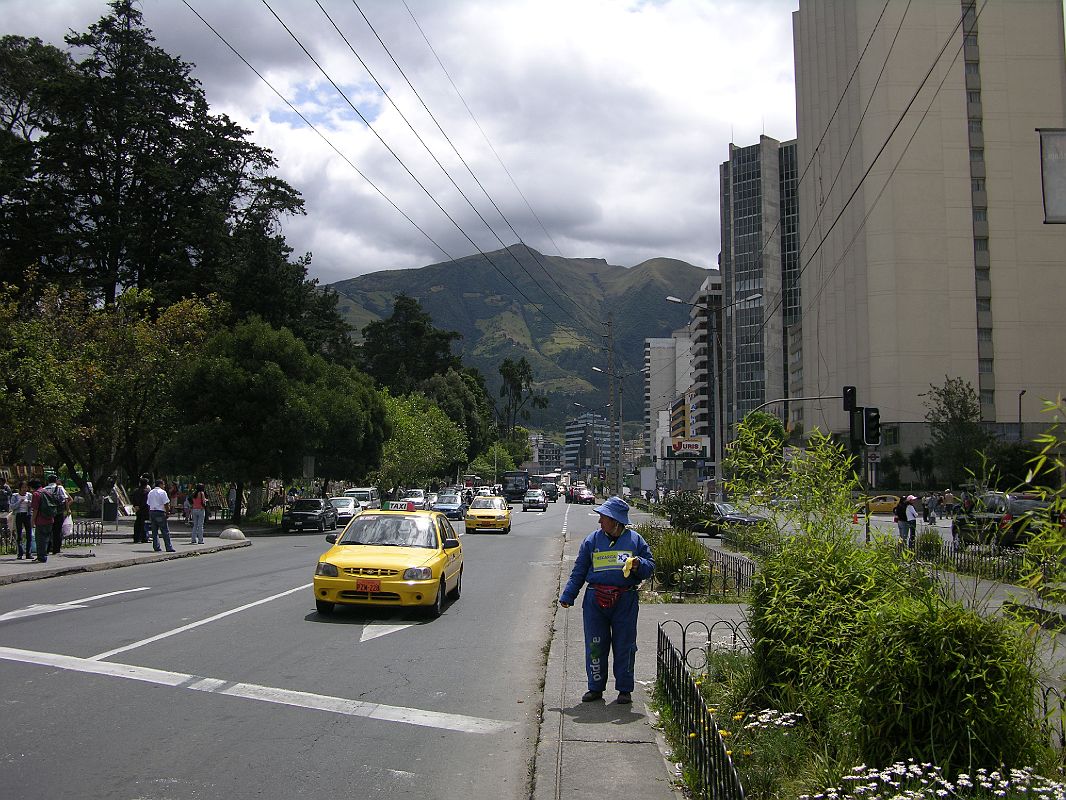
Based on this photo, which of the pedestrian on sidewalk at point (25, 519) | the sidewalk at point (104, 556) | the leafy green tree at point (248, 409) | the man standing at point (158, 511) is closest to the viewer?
the sidewalk at point (104, 556)

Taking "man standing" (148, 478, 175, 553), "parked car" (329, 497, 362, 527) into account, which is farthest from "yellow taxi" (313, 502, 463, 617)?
"parked car" (329, 497, 362, 527)

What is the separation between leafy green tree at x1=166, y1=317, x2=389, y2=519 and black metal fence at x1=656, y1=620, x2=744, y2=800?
3361 cm

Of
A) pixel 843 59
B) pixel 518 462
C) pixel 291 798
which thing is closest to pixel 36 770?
pixel 291 798

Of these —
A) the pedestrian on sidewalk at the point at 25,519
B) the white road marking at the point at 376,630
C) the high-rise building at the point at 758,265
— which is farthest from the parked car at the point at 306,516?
→ the high-rise building at the point at 758,265

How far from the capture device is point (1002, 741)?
4.41 metres

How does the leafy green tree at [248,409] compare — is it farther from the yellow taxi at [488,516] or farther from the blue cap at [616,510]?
the blue cap at [616,510]

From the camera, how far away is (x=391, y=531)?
44.9 feet

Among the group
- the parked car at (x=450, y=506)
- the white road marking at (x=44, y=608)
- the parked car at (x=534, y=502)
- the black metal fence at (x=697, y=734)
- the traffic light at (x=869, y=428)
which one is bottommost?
the parked car at (x=534, y=502)

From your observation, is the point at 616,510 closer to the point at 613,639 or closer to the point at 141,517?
the point at 613,639

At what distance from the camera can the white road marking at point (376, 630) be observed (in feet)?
36.7

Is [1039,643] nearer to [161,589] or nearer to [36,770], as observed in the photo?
[36,770]

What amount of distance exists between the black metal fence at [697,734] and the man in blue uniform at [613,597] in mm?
344

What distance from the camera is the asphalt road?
5.79m

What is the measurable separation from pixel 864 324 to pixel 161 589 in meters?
59.6
